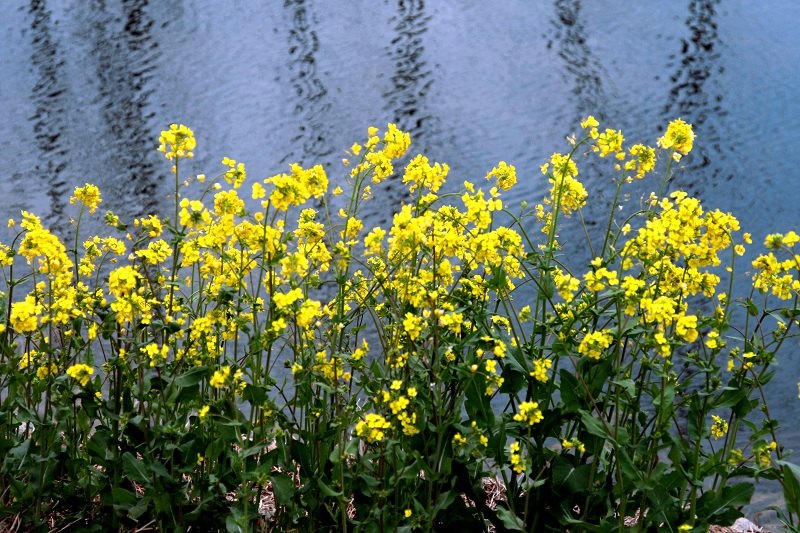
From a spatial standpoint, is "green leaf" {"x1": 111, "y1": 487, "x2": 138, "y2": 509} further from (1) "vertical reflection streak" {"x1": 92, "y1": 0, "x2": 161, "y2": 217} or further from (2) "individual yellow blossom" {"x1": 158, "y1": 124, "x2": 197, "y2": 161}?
(1) "vertical reflection streak" {"x1": 92, "y1": 0, "x2": 161, "y2": 217}

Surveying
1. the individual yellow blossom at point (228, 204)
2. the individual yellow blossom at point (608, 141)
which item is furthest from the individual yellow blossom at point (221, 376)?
the individual yellow blossom at point (608, 141)

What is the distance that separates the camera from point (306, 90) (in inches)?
342

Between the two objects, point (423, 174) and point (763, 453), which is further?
point (423, 174)

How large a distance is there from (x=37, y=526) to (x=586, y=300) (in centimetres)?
170

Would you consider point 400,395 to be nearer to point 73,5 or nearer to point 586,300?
point 586,300

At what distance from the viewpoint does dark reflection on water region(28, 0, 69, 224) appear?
7.17 meters

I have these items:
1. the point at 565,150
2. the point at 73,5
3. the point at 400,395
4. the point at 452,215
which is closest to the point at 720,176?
the point at 565,150

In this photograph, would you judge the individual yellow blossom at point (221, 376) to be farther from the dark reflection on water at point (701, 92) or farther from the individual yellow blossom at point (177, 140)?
the dark reflection on water at point (701, 92)

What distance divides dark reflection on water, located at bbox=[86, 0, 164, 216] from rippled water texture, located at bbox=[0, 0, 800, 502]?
24 millimetres

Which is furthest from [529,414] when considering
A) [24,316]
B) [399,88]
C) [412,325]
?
[399,88]

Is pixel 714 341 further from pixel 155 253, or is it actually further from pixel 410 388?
pixel 155 253

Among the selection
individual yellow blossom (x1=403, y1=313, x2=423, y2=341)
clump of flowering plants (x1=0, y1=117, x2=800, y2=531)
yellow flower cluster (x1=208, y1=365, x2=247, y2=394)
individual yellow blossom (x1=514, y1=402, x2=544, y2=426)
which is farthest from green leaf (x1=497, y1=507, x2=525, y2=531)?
yellow flower cluster (x1=208, y1=365, x2=247, y2=394)

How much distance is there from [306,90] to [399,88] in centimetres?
85

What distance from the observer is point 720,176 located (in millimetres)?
6922
